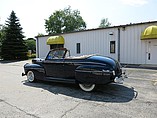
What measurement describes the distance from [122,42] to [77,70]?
402 inches

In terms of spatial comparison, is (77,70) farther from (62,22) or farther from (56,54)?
(62,22)

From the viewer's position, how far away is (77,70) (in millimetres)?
5758

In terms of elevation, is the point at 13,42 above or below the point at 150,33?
above

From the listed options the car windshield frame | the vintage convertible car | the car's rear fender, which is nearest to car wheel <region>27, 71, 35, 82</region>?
the vintage convertible car

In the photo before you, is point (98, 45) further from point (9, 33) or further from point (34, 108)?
point (9, 33)

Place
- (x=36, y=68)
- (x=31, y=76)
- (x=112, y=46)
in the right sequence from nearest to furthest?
(x=36, y=68) < (x=31, y=76) < (x=112, y=46)

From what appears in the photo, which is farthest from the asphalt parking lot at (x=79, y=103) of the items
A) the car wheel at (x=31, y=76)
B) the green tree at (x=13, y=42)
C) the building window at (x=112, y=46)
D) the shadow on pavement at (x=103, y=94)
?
the green tree at (x=13, y=42)

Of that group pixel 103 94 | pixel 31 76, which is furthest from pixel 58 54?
pixel 103 94

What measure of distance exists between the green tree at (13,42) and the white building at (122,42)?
1067 centimetres

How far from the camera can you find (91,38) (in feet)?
55.5

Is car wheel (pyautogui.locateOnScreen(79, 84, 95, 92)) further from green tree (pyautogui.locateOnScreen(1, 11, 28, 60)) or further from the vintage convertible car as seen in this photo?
green tree (pyautogui.locateOnScreen(1, 11, 28, 60))

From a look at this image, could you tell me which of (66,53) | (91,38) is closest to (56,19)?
(91,38)

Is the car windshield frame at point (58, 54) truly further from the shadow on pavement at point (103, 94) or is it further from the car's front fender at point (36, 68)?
the shadow on pavement at point (103, 94)

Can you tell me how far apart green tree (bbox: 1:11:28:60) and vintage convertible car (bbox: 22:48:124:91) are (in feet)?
64.2
